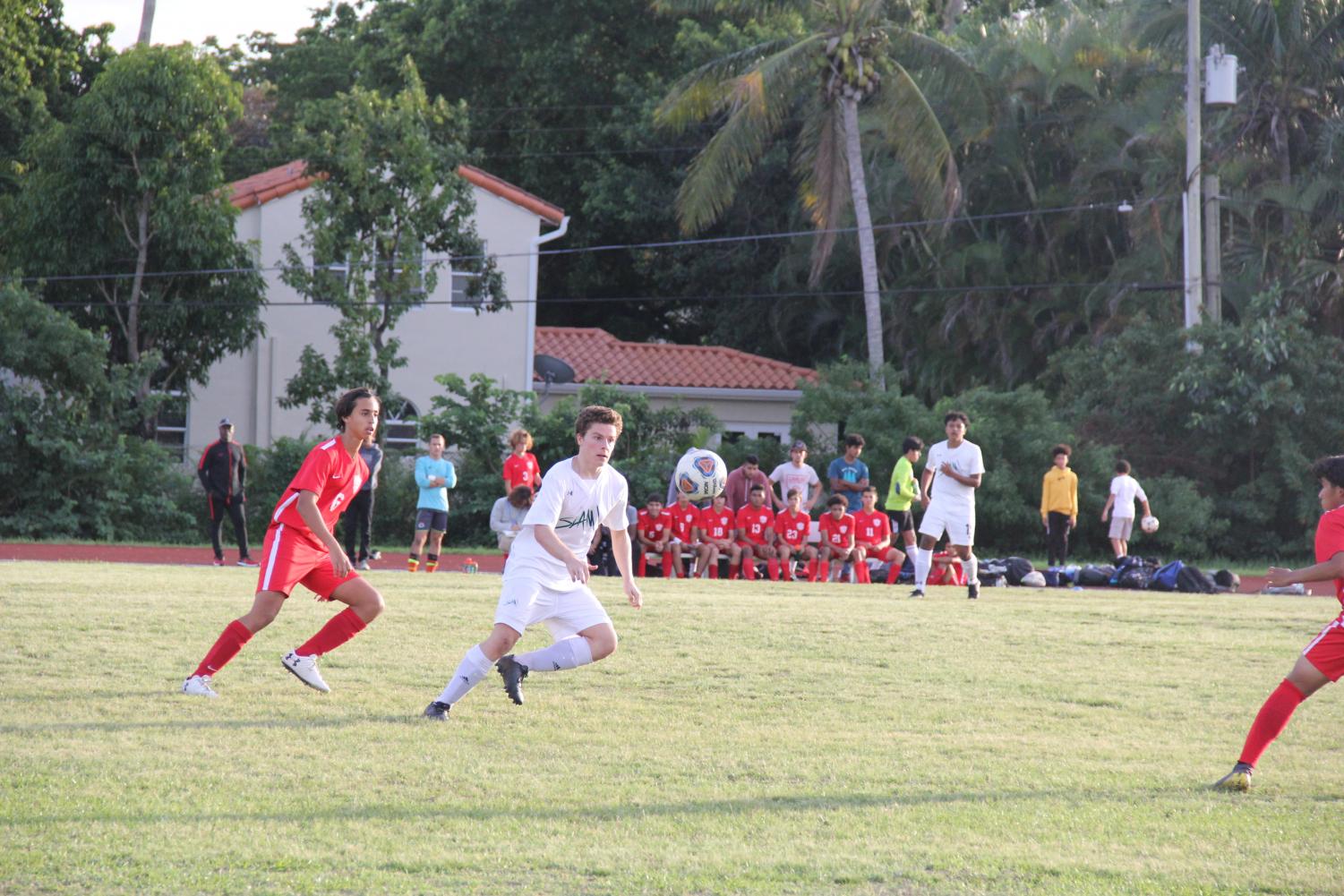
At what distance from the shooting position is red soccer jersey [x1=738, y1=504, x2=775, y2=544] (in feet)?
66.9

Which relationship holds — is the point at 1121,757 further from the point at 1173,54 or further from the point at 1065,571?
the point at 1173,54

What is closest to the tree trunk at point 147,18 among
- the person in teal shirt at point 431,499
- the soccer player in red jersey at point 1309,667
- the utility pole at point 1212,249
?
the person in teal shirt at point 431,499

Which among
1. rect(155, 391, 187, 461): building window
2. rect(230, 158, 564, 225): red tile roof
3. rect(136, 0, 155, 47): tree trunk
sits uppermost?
rect(136, 0, 155, 47): tree trunk

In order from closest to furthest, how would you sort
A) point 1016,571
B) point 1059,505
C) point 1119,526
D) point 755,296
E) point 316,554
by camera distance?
point 316,554 → point 1016,571 → point 1059,505 → point 1119,526 → point 755,296

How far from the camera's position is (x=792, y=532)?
2023 centimetres

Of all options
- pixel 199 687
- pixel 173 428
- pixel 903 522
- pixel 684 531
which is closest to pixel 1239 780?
pixel 199 687

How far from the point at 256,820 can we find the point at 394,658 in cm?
440

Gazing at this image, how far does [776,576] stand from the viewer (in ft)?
66.3

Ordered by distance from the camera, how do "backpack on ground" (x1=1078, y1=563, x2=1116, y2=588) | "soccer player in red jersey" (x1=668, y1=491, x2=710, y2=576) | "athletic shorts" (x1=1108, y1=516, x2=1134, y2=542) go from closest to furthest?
"soccer player in red jersey" (x1=668, y1=491, x2=710, y2=576) < "backpack on ground" (x1=1078, y1=563, x2=1116, y2=588) < "athletic shorts" (x1=1108, y1=516, x2=1134, y2=542)

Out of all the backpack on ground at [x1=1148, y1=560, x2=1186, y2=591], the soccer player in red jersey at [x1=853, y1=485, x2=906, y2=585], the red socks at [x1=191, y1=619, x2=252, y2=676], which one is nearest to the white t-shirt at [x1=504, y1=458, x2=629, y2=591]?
the red socks at [x1=191, y1=619, x2=252, y2=676]

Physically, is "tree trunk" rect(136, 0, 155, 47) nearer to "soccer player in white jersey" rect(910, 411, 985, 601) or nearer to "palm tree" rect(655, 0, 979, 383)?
"palm tree" rect(655, 0, 979, 383)

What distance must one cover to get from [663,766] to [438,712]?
5.00 ft

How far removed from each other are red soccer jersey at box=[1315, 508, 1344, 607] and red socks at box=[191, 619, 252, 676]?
553 centimetres

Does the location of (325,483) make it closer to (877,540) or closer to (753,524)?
(753,524)
